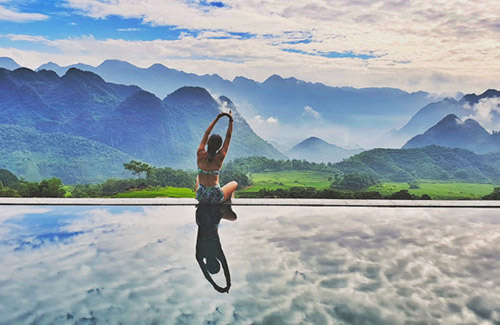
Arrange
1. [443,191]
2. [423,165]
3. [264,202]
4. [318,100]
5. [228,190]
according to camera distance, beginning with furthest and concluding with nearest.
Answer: [318,100] → [423,165] → [443,191] → [264,202] → [228,190]

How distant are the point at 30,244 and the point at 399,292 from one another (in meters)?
3.19

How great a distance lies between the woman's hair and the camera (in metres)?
4.61

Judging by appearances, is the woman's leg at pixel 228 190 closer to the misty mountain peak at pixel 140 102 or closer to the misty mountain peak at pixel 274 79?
the misty mountain peak at pixel 140 102

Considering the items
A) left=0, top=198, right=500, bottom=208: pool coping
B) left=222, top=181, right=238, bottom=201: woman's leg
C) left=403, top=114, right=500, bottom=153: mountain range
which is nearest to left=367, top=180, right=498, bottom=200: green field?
left=0, top=198, right=500, bottom=208: pool coping

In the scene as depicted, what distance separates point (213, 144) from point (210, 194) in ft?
2.68

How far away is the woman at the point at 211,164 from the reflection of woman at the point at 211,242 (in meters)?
0.17

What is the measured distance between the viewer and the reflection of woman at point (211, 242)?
10.7 feet

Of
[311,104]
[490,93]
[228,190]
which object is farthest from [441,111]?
[228,190]

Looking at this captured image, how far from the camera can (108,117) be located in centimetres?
8669

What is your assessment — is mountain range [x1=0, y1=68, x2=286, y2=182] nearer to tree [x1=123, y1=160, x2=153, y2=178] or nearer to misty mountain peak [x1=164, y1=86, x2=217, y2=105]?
misty mountain peak [x1=164, y1=86, x2=217, y2=105]

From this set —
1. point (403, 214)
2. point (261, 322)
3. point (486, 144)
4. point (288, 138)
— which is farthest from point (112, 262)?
point (288, 138)

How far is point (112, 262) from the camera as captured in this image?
3.44 metres

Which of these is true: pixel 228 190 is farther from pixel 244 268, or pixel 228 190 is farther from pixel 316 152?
pixel 316 152

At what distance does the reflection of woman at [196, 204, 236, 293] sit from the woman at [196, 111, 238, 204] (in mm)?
170
